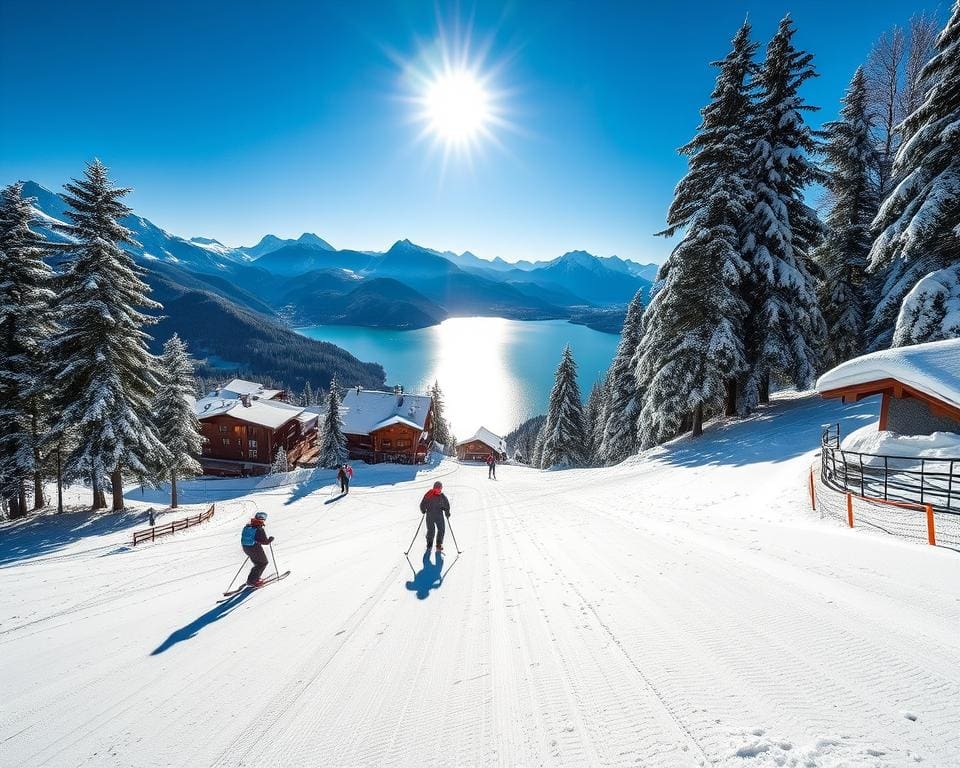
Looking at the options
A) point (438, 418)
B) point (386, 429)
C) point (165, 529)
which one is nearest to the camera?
point (165, 529)

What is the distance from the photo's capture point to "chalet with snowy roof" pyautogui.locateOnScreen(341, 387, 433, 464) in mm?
45844

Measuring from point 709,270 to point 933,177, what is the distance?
6998 mm

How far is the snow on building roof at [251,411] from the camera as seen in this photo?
153 feet

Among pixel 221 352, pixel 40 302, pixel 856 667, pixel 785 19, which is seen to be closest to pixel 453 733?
pixel 856 667

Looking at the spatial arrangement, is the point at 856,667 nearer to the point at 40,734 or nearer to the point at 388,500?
the point at 40,734

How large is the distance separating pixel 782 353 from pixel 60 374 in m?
30.9

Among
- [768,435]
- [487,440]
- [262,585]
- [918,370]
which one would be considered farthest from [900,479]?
[487,440]

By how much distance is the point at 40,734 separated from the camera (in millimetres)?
3773

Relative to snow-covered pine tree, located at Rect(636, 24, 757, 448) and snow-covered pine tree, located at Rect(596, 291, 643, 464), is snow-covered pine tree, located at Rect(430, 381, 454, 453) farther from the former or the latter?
snow-covered pine tree, located at Rect(636, 24, 757, 448)

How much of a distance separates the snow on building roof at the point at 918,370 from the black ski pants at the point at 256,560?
1421cm

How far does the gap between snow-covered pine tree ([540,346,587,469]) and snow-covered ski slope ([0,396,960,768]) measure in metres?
31.4

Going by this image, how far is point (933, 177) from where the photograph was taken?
516 inches

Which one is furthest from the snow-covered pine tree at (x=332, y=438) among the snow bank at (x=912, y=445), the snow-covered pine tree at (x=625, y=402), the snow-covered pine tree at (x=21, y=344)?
the snow bank at (x=912, y=445)

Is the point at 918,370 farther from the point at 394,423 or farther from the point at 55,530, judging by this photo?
the point at 394,423
